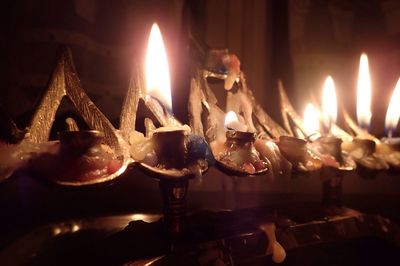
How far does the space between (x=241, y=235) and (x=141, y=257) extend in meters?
0.15

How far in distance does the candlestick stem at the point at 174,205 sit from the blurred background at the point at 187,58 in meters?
0.28

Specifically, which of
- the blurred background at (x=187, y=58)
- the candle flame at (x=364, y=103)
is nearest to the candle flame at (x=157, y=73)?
the blurred background at (x=187, y=58)

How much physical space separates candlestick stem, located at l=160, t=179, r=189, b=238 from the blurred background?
0.28 metres

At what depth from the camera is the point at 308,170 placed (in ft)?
1.73

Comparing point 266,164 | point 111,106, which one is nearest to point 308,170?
point 266,164

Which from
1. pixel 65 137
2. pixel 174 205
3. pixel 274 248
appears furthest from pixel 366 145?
pixel 65 137

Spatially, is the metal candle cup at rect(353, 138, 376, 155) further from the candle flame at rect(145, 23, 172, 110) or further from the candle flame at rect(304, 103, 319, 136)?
the candle flame at rect(145, 23, 172, 110)

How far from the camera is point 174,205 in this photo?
0.50m

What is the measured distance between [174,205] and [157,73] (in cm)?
19

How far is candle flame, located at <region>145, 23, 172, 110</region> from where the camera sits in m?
0.48

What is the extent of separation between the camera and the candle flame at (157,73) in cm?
48

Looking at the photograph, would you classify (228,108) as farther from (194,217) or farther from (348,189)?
(348,189)

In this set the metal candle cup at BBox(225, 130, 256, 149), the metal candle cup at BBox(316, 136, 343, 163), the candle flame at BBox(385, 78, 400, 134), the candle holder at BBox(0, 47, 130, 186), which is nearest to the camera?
the candle holder at BBox(0, 47, 130, 186)

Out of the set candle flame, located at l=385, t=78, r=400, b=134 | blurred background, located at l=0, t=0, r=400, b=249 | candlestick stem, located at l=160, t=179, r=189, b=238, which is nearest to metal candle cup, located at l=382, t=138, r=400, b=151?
candle flame, located at l=385, t=78, r=400, b=134
